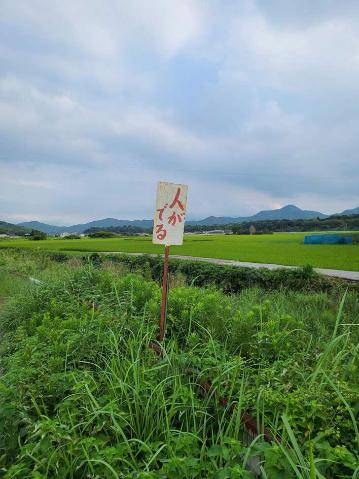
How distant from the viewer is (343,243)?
2695 cm

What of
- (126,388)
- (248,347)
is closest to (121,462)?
(126,388)

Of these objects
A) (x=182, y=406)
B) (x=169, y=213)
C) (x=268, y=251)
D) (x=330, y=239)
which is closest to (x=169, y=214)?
(x=169, y=213)

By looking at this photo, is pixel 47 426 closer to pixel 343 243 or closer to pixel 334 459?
pixel 334 459

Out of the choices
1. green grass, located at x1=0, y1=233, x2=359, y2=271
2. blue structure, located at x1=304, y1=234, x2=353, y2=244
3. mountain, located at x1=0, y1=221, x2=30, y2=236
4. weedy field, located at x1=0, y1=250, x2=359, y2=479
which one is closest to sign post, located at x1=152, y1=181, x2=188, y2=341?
weedy field, located at x1=0, y1=250, x2=359, y2=479

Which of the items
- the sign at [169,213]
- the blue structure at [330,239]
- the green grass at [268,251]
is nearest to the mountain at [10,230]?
the green grass at [268,251]

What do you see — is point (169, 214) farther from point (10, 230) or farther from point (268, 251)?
point (10, 230)

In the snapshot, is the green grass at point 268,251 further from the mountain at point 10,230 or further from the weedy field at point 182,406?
the mountain at point 10,230

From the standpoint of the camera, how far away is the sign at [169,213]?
13.3ft

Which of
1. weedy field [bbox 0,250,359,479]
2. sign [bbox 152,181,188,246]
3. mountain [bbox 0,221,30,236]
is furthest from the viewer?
mountain [bbox 0,221,30,236]

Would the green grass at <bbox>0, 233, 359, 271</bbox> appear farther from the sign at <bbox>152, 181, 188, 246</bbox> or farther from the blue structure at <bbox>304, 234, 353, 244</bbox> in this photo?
the sign at <bbox>152, 181, 188, 246</bbox>

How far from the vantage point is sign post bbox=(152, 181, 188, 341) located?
13.3 ft

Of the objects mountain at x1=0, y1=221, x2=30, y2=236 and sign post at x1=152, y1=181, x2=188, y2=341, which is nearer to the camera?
sign post at x1=152, y1=181, x2=188, y2=341

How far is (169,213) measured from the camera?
4.09 m

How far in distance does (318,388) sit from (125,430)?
1.15m
